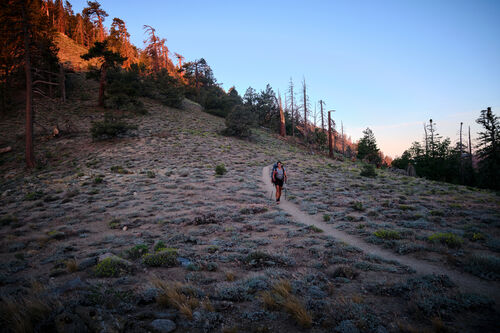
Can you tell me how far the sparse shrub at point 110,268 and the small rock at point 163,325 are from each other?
7.50ft

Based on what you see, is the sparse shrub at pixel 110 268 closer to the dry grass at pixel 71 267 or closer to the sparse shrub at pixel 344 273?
the dry grass at pixel 71 267

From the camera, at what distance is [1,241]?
7.09m

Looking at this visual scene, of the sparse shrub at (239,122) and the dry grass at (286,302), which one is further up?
the sparse shrub at (239,122)

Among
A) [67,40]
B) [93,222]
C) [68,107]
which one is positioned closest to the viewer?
[93,222]

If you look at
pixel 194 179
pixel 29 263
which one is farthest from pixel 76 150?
pixel 29 263

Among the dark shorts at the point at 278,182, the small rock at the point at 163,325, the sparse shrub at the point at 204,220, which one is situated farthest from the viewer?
the dark shorts at the point at 278,182

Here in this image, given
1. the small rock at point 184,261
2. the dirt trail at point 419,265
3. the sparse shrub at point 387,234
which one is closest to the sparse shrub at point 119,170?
the small rock at point 184,261

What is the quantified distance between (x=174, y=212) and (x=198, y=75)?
2368 inches

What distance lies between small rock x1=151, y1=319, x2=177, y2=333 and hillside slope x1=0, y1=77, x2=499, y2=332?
2 cm

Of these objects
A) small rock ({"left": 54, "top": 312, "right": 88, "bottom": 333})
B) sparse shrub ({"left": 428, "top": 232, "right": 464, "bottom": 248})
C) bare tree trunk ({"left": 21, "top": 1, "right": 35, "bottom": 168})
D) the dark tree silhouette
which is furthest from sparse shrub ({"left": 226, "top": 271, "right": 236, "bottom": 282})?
the dark tree silhouette

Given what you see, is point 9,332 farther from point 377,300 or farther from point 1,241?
point 1,241

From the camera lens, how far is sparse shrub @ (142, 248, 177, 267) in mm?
5367

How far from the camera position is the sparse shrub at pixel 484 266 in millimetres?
4469

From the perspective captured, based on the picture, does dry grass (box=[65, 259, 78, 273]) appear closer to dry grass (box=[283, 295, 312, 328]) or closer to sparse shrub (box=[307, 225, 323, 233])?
dry grass (box=[283, 295, 312, 328])
